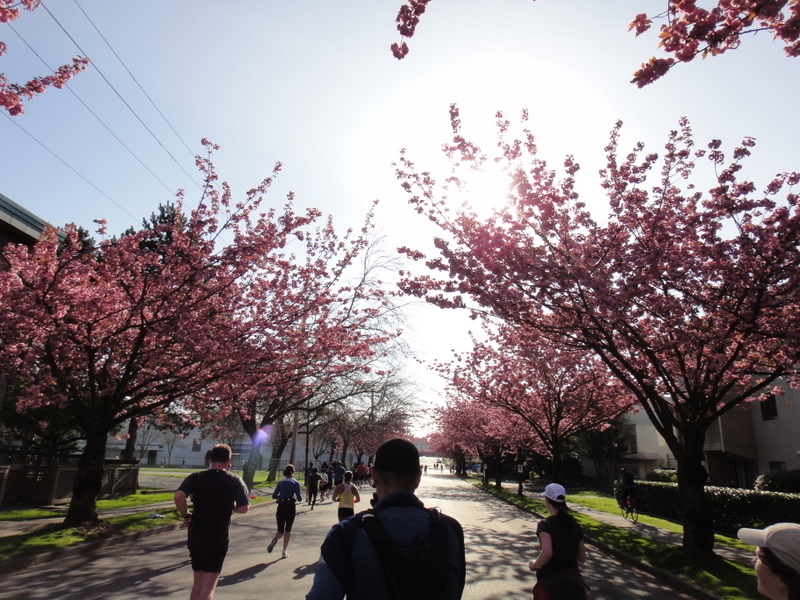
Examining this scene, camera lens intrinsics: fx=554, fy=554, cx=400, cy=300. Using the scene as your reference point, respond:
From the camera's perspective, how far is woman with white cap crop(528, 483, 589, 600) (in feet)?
14.8

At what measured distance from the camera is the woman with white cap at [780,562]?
7.05ft

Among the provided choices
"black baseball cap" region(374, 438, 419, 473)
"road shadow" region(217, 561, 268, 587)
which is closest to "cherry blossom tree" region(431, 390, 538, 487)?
"road shadow" region(217, 561, 268, 587)

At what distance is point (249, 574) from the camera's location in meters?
8.83

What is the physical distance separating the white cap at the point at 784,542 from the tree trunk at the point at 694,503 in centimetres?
1106

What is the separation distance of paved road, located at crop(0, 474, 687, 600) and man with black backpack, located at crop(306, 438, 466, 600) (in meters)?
5.76

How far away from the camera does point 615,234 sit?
11.2m

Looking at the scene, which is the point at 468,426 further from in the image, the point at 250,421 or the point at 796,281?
the point at 796,281

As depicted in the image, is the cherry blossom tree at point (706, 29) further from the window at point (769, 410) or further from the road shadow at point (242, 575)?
the window at point (769, 410)

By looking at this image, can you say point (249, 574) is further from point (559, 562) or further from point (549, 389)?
point (549, 389)

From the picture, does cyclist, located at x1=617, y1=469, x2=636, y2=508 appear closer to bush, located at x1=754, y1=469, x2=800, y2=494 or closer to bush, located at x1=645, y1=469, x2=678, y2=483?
bush, located at x1=754, y1=469, x2=800, y2=494

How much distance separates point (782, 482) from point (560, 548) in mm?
21162

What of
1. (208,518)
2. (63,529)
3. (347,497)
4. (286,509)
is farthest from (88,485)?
(208,518)

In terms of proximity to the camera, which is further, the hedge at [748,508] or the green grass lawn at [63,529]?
the hedge at [748,508]

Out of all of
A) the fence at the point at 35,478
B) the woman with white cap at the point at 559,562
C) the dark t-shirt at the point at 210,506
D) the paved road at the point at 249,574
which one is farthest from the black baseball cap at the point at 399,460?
the fence at the point at 35,478
